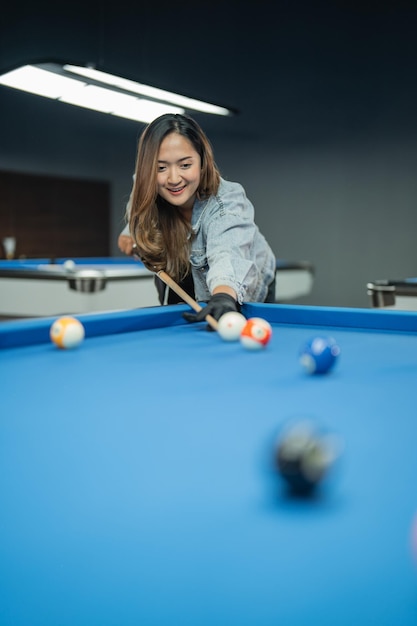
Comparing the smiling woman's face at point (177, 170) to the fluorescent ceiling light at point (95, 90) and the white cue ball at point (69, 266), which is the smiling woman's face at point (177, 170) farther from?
the white cue ball at point (69, 266)

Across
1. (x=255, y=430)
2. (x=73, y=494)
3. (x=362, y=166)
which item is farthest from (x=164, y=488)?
(x=362, y=166)

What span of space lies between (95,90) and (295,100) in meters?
3.94

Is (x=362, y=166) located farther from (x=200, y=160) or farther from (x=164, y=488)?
(x=164, y=488)

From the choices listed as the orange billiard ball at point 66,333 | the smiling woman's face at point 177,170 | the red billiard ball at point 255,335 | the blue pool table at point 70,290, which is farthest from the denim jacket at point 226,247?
the blue pool table at point 70,290

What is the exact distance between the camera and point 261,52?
7.25m

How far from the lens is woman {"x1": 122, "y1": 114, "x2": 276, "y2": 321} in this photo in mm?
2260

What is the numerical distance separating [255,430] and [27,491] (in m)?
0.38

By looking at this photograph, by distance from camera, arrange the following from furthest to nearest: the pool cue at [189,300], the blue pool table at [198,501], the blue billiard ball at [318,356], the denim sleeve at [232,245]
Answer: the denim sleeve at [232,245], the pool cue at [189,300], the blue billiard ball at [318,356], the blue pool table at [198,501]

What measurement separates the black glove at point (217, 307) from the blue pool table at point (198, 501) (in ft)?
1.63

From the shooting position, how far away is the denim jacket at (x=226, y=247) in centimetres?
223

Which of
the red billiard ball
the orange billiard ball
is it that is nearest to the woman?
the red billiard ball

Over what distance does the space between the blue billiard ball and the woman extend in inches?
26.2

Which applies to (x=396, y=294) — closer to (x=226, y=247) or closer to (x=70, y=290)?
(x=226, y=247)

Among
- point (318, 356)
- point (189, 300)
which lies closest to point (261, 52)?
point (189, 300)
